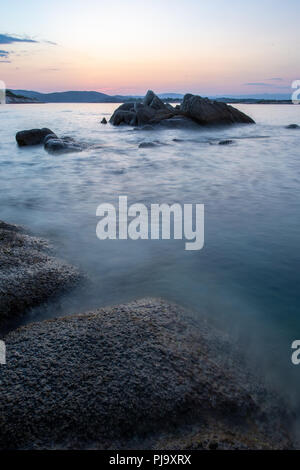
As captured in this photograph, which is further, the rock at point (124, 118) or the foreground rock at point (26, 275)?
the rock at point (124, 118)

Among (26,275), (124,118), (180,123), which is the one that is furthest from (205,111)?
(26,275)

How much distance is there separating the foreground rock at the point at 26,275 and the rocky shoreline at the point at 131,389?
430mm

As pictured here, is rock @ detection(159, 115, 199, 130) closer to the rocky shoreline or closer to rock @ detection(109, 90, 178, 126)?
rock @ detection(109, 90, 178, 126)

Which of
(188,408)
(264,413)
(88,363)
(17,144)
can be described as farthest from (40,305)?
(17,144)

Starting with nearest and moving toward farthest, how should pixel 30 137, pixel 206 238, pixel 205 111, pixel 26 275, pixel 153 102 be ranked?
pixel 26 275 → pixel 206 238 → pixel 30 137 → pixel 205 111 → pixel 153 102

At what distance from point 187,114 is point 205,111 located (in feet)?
4.40

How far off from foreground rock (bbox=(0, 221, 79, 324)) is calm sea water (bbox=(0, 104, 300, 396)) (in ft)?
0.55

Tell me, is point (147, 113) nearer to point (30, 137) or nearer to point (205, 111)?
point (205, 111)

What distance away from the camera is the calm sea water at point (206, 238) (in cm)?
324

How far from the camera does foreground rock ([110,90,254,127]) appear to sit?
2388 centimetres

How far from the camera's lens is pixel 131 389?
2.09 meters

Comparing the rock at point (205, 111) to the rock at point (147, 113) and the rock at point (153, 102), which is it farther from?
the rock at point (153, 102)

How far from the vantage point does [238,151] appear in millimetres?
14438

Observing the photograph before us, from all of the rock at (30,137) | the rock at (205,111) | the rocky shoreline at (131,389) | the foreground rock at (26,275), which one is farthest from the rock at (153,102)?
the rocky shoreline at (131,389)
